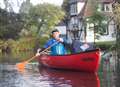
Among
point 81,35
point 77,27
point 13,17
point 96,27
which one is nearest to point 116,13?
point 96,27

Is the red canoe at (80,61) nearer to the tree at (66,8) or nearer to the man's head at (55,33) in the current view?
the man's head at (55,33)

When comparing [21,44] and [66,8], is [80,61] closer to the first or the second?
[21,44]

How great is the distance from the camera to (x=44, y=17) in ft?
309

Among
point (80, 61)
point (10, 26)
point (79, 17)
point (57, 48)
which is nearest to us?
point (80, 61)

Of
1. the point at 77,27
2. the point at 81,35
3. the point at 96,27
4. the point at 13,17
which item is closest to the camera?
the point at 96,27

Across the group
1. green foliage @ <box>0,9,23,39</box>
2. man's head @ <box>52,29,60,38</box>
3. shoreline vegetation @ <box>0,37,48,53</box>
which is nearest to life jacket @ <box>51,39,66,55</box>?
man's head @ <box>52,29,60,38</box>

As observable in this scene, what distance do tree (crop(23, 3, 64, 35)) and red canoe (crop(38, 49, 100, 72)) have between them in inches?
2549

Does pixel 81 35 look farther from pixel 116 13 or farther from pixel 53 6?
pixel 116 13

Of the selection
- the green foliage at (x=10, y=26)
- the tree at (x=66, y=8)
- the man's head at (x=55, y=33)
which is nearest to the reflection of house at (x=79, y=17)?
the tree at (x=66, y=8)

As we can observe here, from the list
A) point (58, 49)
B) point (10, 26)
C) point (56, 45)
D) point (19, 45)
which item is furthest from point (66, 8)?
point (56, 45)

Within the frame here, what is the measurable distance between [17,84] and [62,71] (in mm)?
6954

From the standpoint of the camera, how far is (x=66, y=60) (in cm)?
2378

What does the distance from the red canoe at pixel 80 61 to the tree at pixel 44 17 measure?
64.7 metres

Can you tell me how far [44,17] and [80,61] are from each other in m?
71.5
